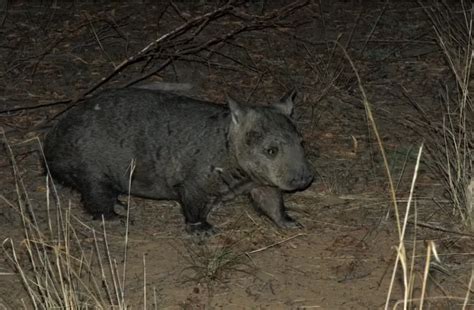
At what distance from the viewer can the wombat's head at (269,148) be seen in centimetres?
693

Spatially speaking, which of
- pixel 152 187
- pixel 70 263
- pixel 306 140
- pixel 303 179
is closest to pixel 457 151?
pixel 303 179

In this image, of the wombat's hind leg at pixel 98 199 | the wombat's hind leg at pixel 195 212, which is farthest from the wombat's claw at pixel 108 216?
the wombat's hind leg at pixel 195 212

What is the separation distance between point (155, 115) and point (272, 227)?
4.05ft

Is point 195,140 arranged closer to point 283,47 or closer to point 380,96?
point 380,96

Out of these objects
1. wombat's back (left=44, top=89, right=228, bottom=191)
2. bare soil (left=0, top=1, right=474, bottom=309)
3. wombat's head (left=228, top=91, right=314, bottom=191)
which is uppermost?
wombat's head (left=228, top=91, right=314, bottom=191)

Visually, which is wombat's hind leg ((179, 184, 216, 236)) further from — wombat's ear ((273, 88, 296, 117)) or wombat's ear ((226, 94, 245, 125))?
wombat's ear ((273, 88, 296, 117))

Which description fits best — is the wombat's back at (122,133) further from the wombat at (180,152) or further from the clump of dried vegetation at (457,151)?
the clump of dried vegetation at (457,151)

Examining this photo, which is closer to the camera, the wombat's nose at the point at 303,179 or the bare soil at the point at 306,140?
the bare soil at the point at 306,140

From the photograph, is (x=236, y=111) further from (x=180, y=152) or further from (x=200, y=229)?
(x=200, y=229)

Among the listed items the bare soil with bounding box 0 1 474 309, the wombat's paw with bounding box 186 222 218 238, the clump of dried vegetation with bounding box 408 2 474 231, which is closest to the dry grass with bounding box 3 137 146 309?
the bare soil with bounding box 0 1 474 309

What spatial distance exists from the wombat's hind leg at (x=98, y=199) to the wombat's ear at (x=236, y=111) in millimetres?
1203

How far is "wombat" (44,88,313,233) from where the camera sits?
700 centimetres

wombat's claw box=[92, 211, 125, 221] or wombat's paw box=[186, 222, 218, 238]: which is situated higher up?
wombat's paw box=[186, 222, 218, 238]

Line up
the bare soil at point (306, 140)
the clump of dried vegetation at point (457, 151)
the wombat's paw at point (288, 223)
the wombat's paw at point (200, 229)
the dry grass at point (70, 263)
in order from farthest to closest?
the wombat's paw at point (288, 223), the wombat's paw at point (200, 229), the clump of dried vegetation at point (457, 151), the bare soil at point (306, 140), the dry grass at point (70, 263)
